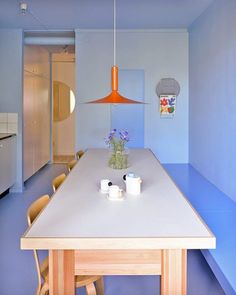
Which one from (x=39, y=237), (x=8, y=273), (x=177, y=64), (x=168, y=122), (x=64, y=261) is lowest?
(x=8, y=273)

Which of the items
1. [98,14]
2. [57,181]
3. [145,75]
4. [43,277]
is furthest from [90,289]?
[145,75]

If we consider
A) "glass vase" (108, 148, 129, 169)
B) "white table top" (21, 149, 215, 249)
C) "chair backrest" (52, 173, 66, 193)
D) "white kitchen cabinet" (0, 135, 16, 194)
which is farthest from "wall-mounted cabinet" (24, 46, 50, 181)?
"white table top" (21, 149, 215, 249)

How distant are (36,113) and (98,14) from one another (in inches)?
108

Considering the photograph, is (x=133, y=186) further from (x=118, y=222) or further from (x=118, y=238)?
(x=118, y=238)

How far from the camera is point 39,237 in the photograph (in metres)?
1.49

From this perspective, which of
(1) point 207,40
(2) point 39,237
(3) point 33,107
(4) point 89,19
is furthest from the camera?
(3) point 33,107

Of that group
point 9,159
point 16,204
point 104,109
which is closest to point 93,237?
point 16,204

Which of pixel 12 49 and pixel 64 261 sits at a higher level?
pixel 12 49

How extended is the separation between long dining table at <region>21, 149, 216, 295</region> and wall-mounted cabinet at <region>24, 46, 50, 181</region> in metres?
4.42

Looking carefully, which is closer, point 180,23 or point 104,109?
point 180,23

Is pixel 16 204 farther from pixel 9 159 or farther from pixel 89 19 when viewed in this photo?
pixel 89 19

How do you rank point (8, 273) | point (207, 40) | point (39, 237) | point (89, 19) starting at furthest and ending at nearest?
point (89, 19), point (207, 40), point (8, 273), point (39, 237)

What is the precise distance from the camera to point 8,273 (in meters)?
2.92

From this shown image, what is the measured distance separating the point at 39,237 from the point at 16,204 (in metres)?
3.67
